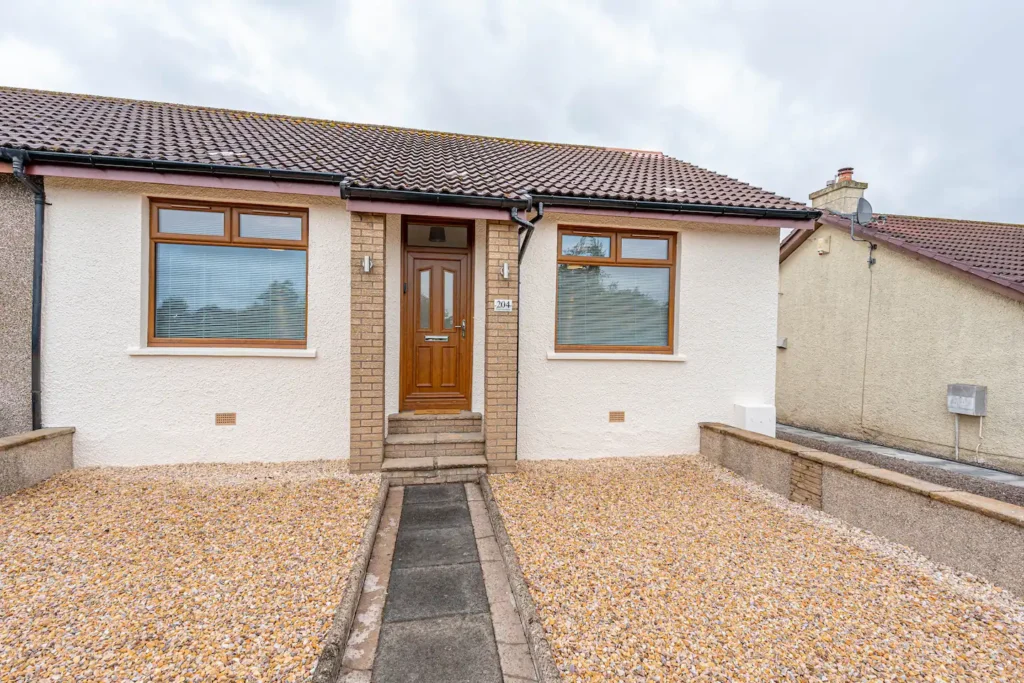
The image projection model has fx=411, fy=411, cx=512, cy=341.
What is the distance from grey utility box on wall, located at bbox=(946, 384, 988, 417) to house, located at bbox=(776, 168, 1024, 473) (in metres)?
0.03

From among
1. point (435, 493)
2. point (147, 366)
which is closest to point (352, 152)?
point (147, 366)

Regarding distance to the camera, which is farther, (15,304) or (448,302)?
(448,302)

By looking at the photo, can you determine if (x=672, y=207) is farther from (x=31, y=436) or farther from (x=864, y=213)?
(x=31, y=436)

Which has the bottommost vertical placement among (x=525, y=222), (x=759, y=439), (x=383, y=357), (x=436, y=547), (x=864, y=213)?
(x=436, y=547)

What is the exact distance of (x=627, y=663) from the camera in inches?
81.4

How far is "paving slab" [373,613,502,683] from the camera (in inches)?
82.9

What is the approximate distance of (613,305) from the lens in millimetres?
5910

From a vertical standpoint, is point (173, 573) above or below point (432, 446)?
below

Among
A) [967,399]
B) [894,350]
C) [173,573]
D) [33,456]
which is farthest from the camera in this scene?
[894,350]

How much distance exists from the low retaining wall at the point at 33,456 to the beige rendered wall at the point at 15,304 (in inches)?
13.7

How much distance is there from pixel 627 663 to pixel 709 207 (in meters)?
5.24

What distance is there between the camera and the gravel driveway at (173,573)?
202 centimetres

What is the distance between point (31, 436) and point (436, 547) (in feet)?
14.8

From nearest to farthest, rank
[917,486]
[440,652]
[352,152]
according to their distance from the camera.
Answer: [440,652] < [917,486] < [352,152]
